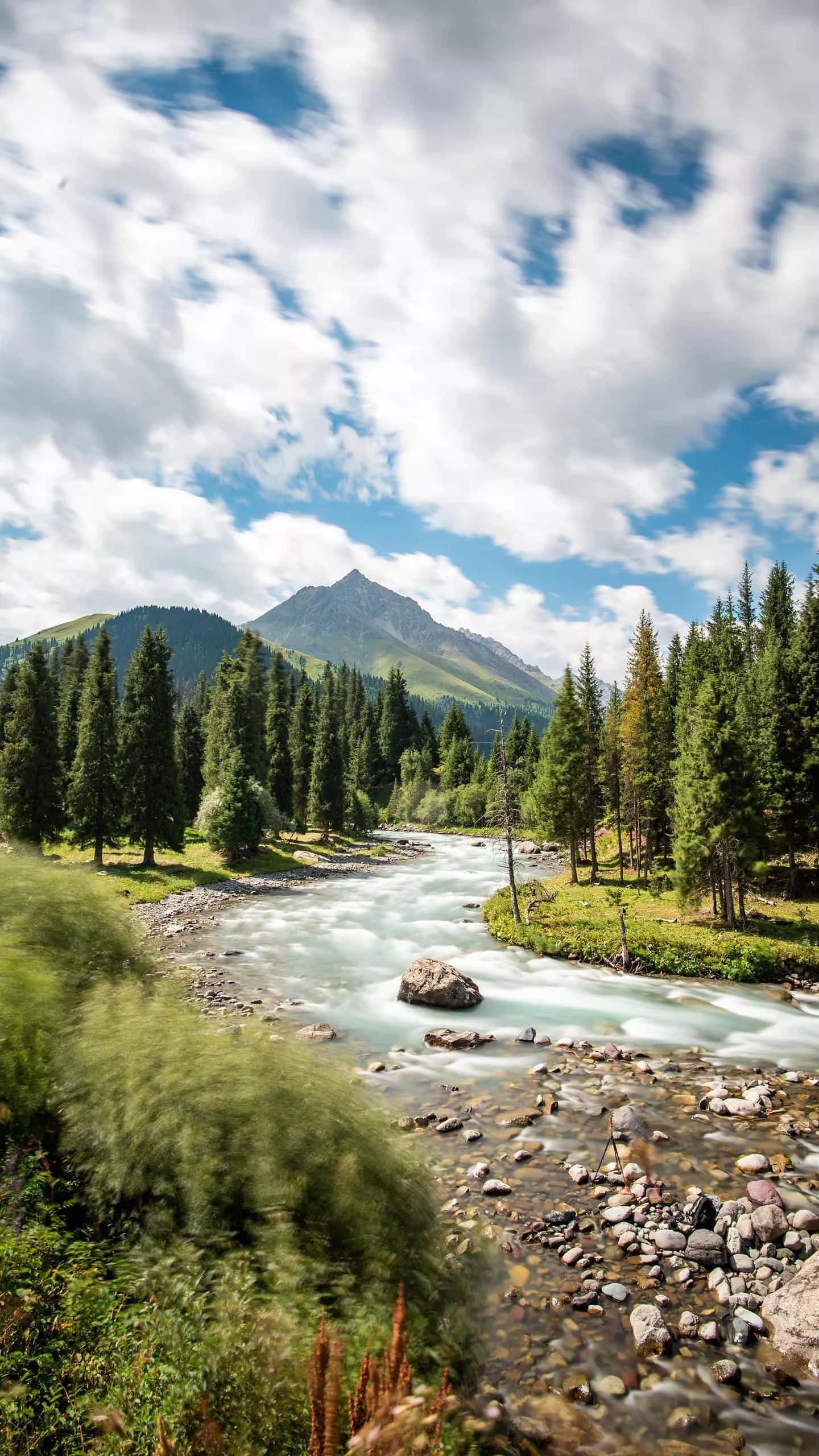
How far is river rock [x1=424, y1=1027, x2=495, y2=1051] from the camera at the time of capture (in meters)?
19.9

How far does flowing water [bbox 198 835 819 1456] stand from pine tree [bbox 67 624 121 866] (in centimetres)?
1564

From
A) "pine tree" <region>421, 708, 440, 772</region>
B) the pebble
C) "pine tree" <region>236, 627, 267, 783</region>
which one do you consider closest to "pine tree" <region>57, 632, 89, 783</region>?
"pine tree" <region>236, 627, 267, 783</region>

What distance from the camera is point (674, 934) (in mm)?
31875

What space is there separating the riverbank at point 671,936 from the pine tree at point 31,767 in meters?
31.9

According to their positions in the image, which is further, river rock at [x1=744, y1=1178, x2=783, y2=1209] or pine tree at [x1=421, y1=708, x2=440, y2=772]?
pine tree at [x1=421, y1=708, x2=440, y2=772]

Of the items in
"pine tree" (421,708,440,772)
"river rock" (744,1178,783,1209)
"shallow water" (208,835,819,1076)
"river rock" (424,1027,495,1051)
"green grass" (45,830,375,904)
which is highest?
"pine tree" (421,708,440,772)

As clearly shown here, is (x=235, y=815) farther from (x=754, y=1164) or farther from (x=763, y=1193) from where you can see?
(x=763, y=1193)

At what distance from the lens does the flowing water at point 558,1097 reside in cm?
829

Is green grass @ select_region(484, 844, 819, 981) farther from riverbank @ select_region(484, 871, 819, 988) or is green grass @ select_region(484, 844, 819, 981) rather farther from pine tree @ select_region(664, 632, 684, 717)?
pine tree @ select_region(664, 632, 684, 717)

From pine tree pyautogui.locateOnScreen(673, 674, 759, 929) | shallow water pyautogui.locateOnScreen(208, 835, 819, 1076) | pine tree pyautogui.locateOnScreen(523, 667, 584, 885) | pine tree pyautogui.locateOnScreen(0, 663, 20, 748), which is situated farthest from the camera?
pine tree pyautogui.locateOnScreen(0, 663, 20, 748)

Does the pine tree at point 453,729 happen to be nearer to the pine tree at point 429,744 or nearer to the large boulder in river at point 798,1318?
the pine tree at point 429,744

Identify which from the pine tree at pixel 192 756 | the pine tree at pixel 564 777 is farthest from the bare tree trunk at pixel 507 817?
the pine tree at pixel 192 756

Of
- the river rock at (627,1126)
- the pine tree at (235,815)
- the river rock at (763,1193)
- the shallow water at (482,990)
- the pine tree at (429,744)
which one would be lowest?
the shallow water at (482,990)

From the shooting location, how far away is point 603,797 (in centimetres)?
5791
